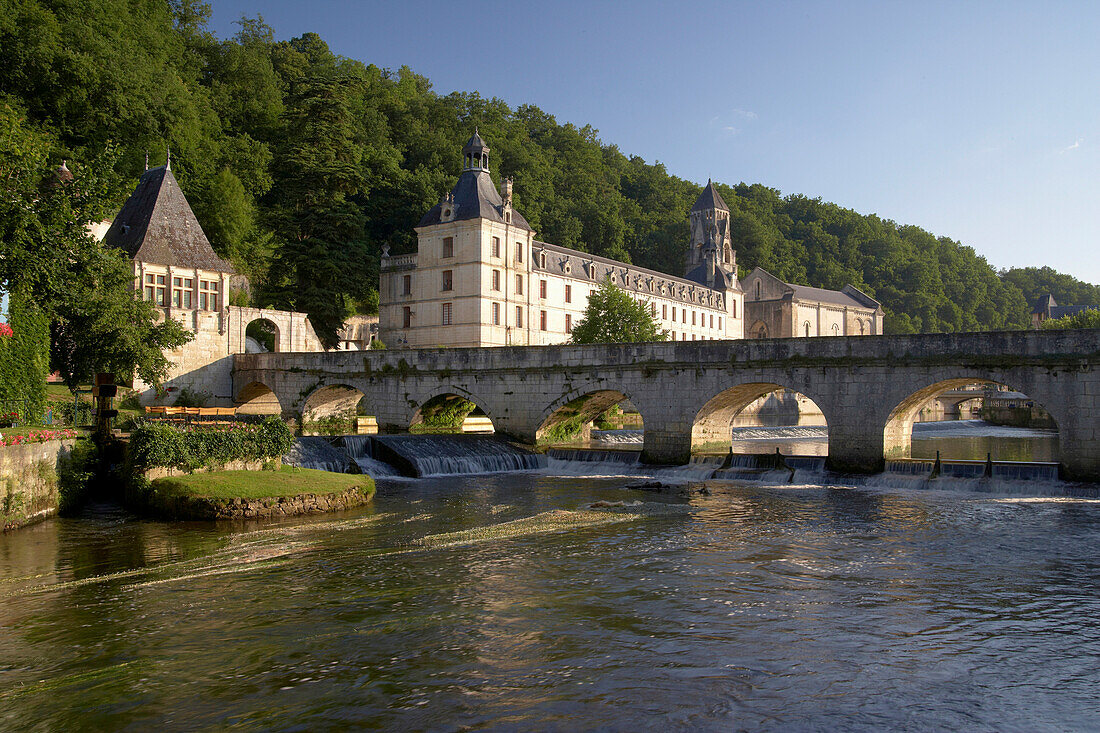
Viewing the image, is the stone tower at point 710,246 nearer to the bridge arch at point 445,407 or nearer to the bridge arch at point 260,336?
the bridge arch at point 260,336

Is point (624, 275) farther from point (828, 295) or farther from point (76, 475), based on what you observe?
point (76, 475)

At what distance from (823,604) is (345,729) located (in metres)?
6.98

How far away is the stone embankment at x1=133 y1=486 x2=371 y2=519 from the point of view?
17359mm

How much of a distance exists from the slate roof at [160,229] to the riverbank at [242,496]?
24.2m

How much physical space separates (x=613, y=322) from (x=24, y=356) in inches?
1405

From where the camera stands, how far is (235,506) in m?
17.5

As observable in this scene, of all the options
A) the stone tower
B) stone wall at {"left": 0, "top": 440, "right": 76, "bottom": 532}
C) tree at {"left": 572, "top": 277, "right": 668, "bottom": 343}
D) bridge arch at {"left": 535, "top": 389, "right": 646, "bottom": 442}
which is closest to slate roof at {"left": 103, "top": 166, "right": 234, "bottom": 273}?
bridge arch at {"left": 535, "top": 389, "right": 646, "bottom": 442}

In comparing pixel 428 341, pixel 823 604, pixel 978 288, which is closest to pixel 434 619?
pixel 823 604

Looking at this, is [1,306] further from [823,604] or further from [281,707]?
[823,604]

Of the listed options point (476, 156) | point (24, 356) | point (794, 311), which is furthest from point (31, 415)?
point (794, 311)

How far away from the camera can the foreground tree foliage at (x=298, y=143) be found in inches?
1982

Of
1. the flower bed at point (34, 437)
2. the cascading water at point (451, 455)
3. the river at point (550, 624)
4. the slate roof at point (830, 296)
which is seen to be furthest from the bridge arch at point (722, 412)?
the slate roof at point (830, 296)

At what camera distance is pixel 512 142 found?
86.6 m

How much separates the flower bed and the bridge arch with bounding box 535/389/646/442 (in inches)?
690
